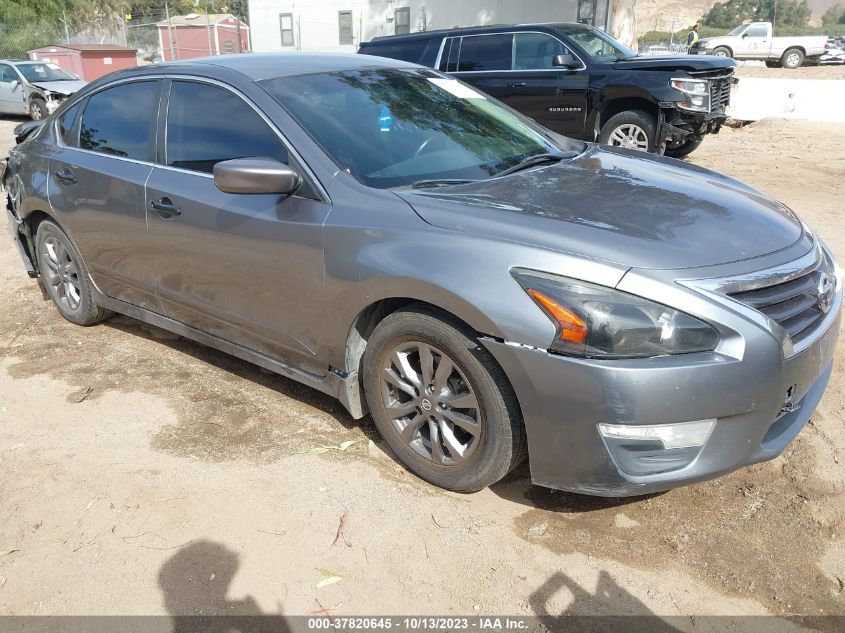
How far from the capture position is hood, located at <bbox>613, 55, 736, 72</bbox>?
9250 millimetres

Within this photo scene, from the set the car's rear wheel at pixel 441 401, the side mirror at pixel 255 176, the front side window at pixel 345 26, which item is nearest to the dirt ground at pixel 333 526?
the car's rear wheel at pixel 441 401

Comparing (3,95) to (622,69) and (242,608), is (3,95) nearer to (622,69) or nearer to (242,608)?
(622,69)

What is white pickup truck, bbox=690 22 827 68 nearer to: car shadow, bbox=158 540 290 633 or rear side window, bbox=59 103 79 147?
rear side window, bbox=59 103 79 147

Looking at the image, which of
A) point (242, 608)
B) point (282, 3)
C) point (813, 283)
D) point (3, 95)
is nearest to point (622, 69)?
point (813, 283)

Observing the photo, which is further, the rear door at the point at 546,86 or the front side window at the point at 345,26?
the front side window at the point at 345,26

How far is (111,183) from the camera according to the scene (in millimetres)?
4148

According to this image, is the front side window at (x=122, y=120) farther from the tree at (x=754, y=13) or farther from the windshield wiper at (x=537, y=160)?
the tree at (x=754, y=13)

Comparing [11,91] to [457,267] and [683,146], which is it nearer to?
[683,146]

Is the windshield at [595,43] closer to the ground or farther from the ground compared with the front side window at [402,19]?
closer to the ground

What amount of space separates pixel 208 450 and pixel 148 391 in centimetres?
84

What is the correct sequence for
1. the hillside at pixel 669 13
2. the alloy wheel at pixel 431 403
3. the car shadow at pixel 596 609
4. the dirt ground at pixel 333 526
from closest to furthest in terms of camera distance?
the car shadow at pixel 596 609 → the dirt ground at pixel 333 526 → the alloy wheel at pixel 431 403 → the hillside at pixel 669 13

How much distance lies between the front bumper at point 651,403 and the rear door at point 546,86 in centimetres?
766

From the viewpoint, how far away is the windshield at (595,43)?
9.96 metres

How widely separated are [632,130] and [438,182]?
698cm
